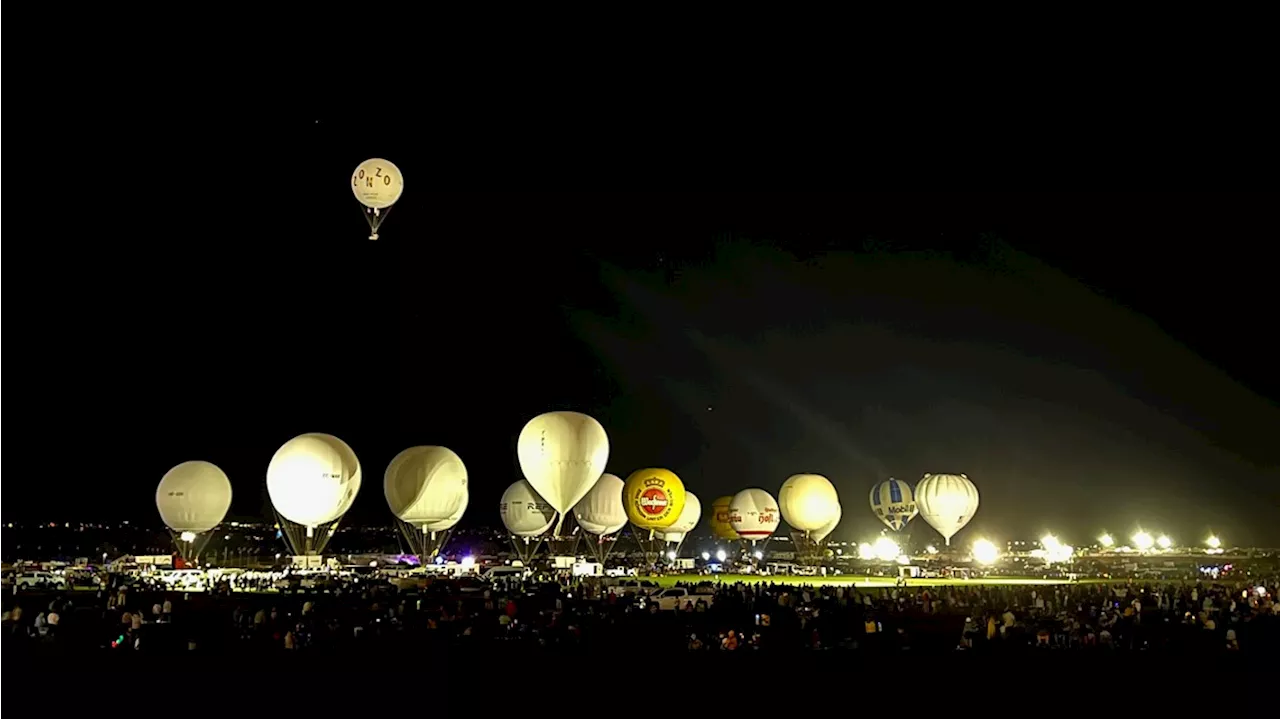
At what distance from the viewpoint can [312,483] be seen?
133 feet

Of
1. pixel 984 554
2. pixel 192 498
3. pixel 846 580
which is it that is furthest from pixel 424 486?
pixel 984 554

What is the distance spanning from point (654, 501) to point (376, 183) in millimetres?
25539

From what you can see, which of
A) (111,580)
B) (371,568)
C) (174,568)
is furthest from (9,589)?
(371,568)

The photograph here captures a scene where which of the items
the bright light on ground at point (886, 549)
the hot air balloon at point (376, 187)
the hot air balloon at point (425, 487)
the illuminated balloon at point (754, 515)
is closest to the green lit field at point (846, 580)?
A: the hot air balloon at point (425, 487)

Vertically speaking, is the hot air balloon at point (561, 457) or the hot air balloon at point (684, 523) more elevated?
the hot air balloon at point (561, 457)

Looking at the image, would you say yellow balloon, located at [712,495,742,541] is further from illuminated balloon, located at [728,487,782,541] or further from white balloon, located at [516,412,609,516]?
white balloon, located at [516,412,609,516]

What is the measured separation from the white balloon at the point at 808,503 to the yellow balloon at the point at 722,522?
452 centimetres

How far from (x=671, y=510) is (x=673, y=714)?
140ft

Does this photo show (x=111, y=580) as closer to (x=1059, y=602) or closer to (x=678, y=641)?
(x=678, y=641)

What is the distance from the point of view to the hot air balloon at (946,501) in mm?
51000

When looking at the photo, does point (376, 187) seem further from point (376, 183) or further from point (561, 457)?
point (561, 457)

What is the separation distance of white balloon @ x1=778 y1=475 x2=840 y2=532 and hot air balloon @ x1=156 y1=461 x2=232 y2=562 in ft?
97.0

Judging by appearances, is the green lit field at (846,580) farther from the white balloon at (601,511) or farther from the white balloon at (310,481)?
the white balloon at (310,481)

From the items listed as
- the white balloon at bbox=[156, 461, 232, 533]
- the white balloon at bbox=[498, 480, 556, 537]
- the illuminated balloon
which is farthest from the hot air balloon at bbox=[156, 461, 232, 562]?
the illuminated balloon
